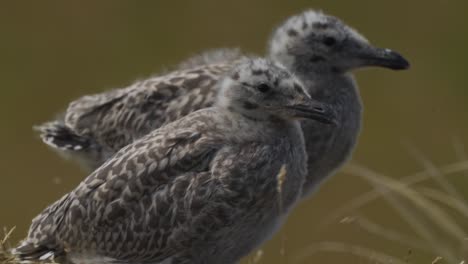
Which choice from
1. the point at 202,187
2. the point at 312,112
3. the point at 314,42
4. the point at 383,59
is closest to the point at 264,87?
the point at 312,112

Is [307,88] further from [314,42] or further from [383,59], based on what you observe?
[383,59]

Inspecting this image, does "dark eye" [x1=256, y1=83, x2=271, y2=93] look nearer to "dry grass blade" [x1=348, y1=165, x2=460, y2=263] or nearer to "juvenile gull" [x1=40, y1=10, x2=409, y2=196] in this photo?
"dry grass blade" [x1=348, y1=165, x2=460, y2=263]

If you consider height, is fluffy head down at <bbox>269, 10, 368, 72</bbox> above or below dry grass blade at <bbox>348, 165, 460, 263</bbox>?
above

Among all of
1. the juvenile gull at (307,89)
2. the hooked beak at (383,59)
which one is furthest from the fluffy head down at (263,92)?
the hooked beak at (383,59)

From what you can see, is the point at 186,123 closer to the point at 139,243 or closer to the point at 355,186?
the point at 139,243

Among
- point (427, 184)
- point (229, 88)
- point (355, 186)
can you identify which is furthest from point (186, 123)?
point (355, 186)

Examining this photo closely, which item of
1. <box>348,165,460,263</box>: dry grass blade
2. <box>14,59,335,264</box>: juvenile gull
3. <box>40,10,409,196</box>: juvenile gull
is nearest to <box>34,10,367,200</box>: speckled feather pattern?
<box>40,10,409,196</box>: juvenile gull
